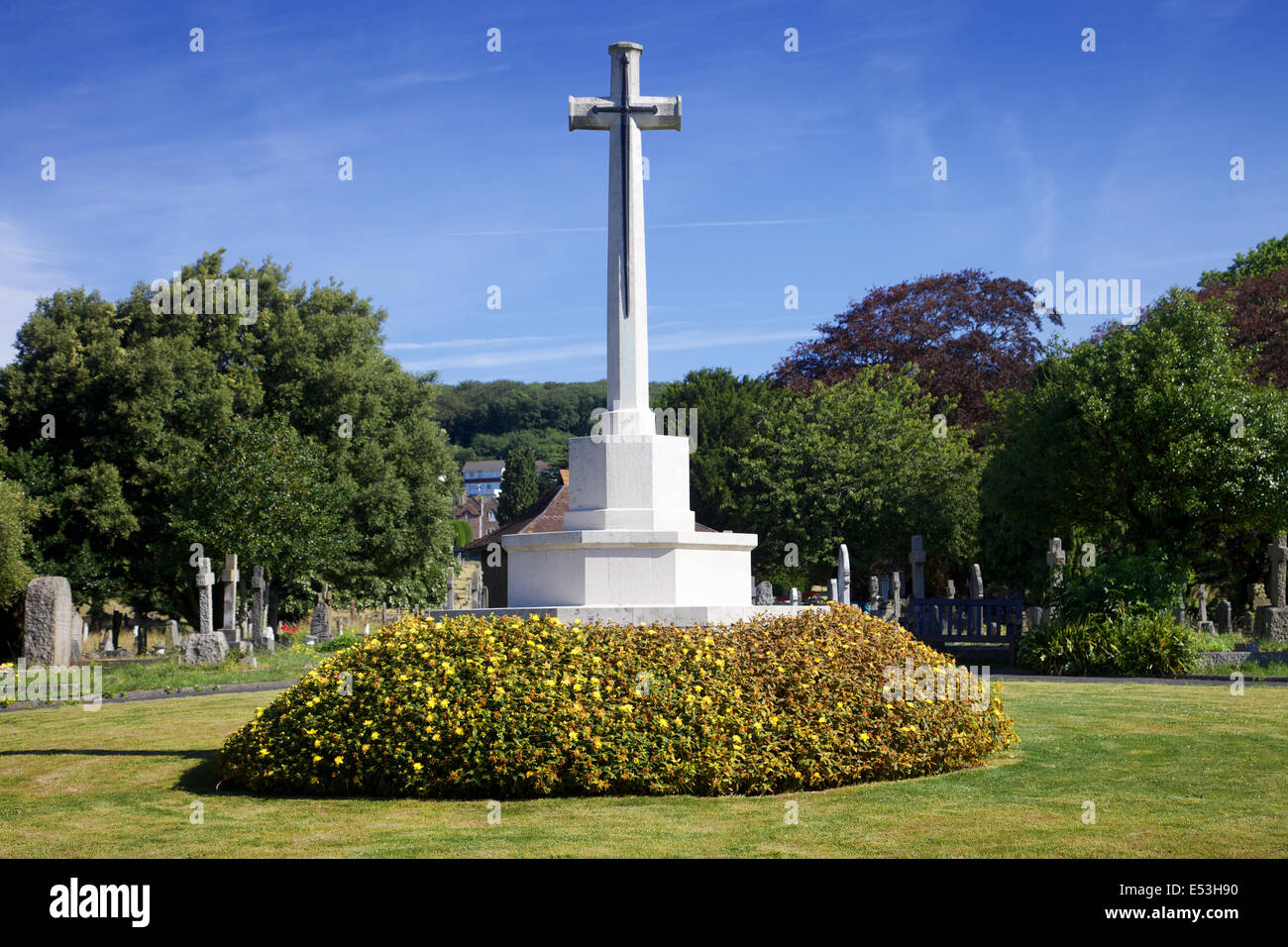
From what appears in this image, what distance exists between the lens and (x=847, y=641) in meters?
9.59

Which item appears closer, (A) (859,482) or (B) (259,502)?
(B) (259,502)

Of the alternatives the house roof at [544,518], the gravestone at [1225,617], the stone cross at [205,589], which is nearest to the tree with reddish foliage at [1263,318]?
the gravestone at [1225,617]

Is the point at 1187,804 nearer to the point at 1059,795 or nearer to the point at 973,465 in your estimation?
the point at 1059,795

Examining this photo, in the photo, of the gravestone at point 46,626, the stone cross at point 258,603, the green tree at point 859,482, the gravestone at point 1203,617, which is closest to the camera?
the gravestone at point 46,626

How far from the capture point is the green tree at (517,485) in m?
91.9

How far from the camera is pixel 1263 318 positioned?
106ft

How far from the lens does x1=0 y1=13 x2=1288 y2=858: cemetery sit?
7.85m

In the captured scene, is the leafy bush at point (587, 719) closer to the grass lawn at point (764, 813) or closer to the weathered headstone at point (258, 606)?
the grass lawn at point (764, 813)

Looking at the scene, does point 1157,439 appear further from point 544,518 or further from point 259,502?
point 259,502

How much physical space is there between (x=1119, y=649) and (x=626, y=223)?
1189cm

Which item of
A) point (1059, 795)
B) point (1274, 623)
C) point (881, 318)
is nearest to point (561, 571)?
point (1059, 795)

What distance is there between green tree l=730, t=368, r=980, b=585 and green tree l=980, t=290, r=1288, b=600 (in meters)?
11.4

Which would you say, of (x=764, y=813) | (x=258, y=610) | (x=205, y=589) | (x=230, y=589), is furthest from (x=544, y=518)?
(x=764, y=813)

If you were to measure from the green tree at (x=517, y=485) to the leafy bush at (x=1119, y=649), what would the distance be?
243ft
